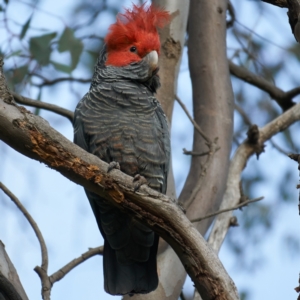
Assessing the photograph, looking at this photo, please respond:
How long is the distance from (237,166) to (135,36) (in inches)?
45.9

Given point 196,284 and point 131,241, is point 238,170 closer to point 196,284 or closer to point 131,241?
point 131,241

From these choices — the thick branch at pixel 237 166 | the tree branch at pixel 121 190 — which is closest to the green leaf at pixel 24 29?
the thick branch at pixel 237 166

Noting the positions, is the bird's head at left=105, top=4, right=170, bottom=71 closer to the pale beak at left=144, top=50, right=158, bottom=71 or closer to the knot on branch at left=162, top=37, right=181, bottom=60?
the pale beak at left=144, top=50, right=158, bottom=71

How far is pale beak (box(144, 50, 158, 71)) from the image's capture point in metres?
3.22

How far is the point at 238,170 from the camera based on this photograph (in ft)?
12.3

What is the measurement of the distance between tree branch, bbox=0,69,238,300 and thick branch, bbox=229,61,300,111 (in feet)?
7.67

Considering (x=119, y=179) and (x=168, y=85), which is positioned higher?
(x=168, y=85)

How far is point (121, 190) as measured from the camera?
2152 mm

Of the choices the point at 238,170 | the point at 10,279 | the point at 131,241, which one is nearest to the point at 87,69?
the point at 238,170

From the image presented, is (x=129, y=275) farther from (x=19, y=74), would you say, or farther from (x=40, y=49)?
(x=40, y=49)

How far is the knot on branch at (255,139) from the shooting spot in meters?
3.58

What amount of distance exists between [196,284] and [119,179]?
52 cm

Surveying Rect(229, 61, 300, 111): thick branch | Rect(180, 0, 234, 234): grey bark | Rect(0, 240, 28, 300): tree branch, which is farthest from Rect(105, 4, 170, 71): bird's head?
Rect(0, 240, 28, 300): tree branch

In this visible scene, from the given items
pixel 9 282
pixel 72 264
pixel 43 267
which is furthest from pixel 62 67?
pixel 9 282
